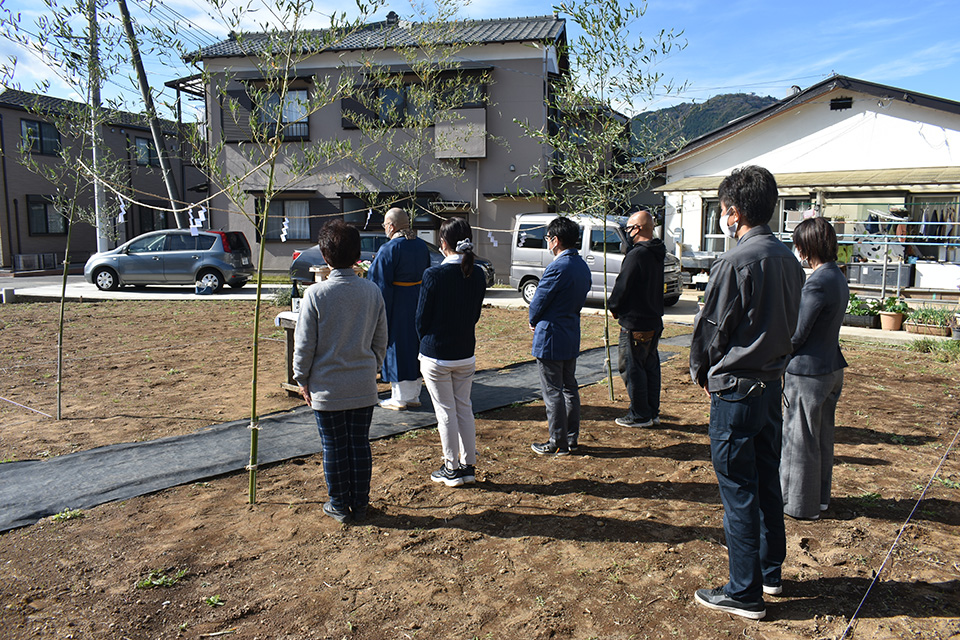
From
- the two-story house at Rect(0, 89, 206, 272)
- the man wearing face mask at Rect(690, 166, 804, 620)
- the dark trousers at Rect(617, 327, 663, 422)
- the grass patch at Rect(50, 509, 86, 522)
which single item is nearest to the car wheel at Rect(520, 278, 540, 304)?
the dark trousers at Rect(617, 327, 663, 422)

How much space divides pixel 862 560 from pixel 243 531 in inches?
129

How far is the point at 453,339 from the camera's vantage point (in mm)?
3986

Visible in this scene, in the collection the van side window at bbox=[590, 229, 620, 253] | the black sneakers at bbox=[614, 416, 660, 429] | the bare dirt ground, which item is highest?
the van side window at bbox=[590, 229, 620, 253]

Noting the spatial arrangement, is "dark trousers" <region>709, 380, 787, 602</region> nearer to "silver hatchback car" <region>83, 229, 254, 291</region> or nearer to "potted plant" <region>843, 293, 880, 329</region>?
"potted plant" <region>843, 293, 880, 329</region>

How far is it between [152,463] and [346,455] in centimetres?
171

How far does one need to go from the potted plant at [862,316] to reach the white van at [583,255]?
11.2 feet

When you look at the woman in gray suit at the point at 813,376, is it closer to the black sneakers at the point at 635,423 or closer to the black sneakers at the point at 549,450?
the black sneakers at the point at 549,450

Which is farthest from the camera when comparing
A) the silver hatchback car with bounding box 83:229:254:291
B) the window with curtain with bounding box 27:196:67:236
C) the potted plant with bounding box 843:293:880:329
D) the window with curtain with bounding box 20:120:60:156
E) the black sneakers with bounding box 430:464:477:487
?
the window with curtain with bounding box 27:196:67:236

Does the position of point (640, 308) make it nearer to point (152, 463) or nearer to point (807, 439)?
point (807, 439)

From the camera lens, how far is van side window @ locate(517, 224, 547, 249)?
571 inches

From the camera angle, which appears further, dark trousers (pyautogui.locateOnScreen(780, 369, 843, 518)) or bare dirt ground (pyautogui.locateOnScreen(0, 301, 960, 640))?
dark trousers (pyautogui.locateOnScreen(780, 369, 843, 518))

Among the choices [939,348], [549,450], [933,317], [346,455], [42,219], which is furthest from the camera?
[42,219]

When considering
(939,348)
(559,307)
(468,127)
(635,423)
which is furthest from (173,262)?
(939,348)

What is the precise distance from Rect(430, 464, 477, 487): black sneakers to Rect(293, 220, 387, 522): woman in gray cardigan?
0.69 m
